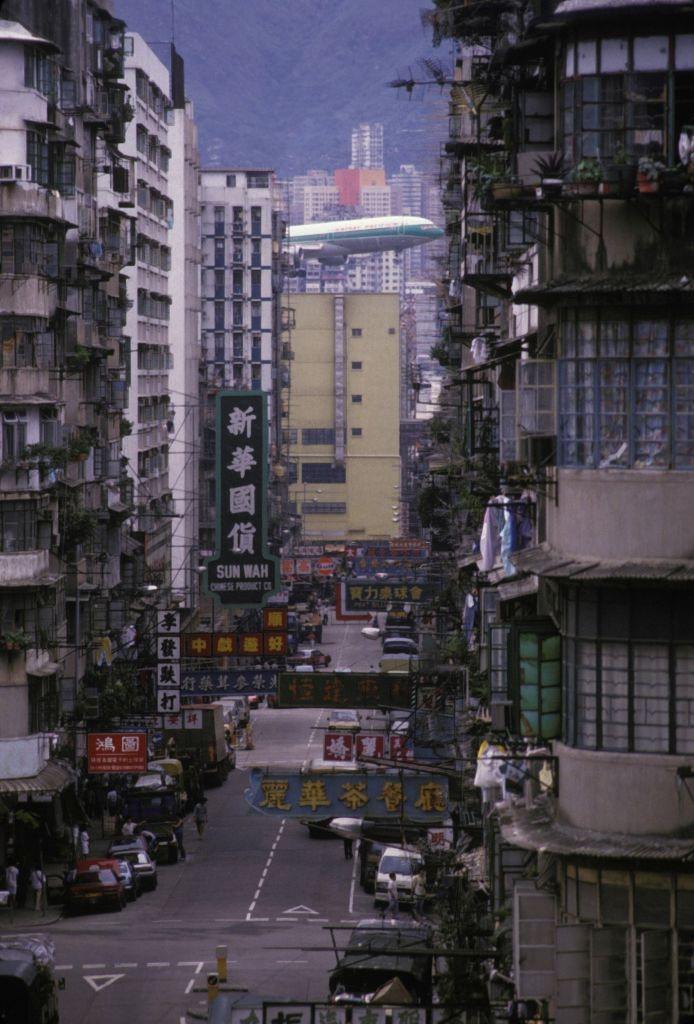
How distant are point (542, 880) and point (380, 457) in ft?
488

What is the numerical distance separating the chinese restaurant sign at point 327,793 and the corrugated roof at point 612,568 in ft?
41.8

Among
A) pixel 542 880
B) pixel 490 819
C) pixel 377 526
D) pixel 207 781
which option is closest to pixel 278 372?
pixel 377 526

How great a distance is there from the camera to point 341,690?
1811 inches

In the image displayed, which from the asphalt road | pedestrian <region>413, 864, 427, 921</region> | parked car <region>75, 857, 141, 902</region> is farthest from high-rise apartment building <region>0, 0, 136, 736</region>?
pedestrian <region>413, 864, 427, 921</region>

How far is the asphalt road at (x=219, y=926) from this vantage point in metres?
36.8

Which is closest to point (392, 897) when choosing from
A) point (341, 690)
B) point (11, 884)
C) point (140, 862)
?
point (341, 690)

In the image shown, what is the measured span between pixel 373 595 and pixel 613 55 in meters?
56.6

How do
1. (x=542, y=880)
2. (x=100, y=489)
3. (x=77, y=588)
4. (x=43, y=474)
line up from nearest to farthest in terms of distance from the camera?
(x=542, y=880)
(x=43, y=474)
(x=77, y=588)
(x=100, y=489)

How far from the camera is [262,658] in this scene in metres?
51.7

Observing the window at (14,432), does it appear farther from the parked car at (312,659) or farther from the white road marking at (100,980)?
the parked car at (312,659)

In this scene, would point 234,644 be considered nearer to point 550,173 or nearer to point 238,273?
point 550,173

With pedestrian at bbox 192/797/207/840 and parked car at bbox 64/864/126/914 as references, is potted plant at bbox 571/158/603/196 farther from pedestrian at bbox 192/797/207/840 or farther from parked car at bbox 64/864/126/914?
pedestrian at bbox 192/797/207/840

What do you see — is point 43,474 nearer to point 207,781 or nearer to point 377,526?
point 207,781

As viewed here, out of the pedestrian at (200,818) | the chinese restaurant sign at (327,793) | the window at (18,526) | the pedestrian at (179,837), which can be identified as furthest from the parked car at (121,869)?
the chinese restaurant sign at (327,793)
